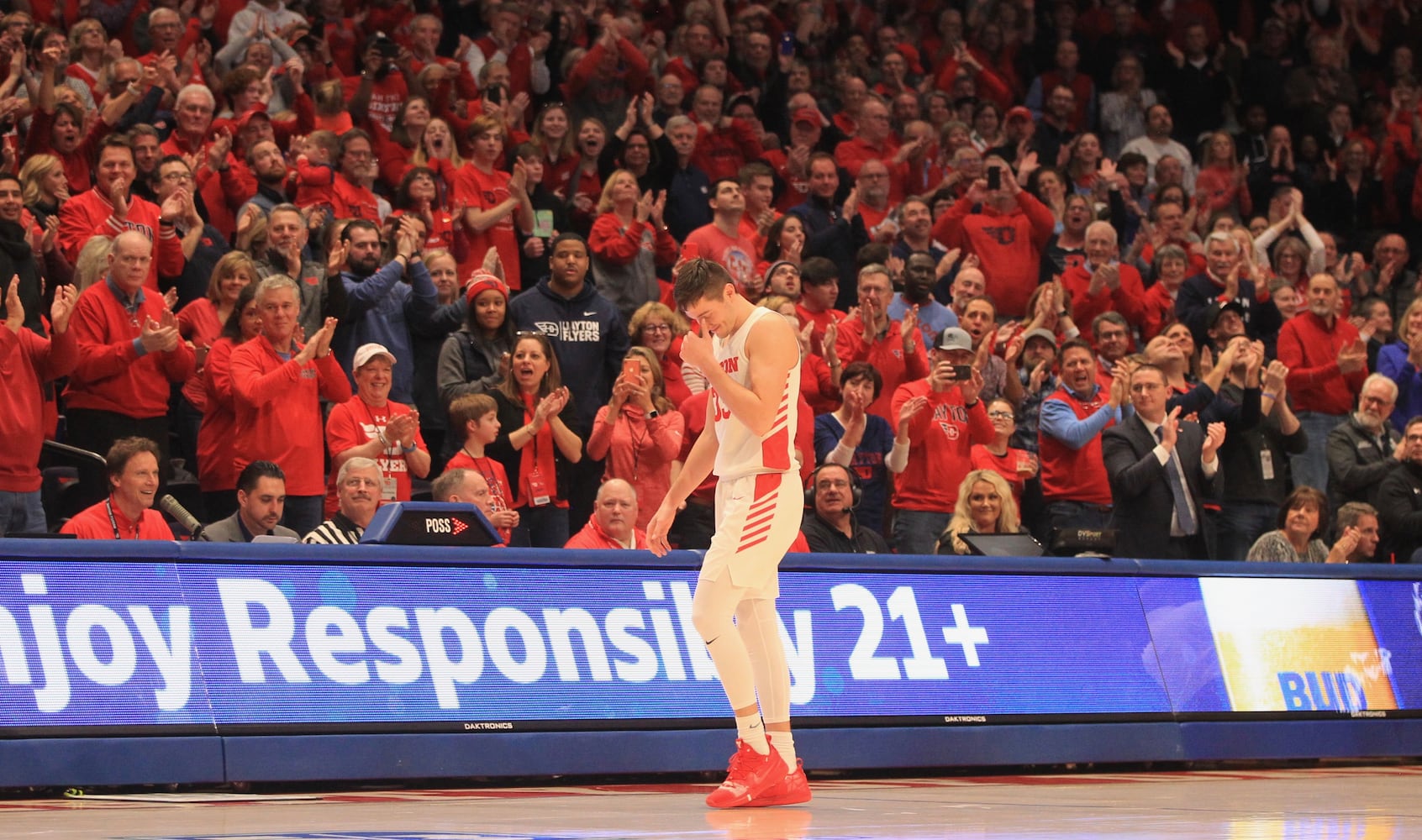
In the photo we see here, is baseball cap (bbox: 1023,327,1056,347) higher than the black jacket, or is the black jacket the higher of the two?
baseball cap (bbox: 1023,327,1056,347)

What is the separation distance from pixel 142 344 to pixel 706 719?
14.1 ft

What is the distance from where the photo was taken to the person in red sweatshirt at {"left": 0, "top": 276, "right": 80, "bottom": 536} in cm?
1068

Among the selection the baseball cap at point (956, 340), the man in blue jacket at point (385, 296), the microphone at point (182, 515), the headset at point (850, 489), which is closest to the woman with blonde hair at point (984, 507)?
the headset at point (850, 489)

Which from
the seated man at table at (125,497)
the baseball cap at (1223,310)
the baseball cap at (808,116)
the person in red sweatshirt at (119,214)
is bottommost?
the baseball cap at (1223,310)

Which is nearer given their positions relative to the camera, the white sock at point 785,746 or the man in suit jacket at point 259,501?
the white sock at point 785,746

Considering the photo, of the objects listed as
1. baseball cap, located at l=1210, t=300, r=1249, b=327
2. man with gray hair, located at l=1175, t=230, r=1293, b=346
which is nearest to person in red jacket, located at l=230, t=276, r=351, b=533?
baseball cap, located at l=1210, t=300, r=1249, b=327

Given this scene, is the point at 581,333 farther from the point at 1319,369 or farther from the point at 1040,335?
the point at 1319,369

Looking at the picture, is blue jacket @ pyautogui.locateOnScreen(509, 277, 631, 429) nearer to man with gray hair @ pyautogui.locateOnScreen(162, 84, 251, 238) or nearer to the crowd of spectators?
the crowd of spectators

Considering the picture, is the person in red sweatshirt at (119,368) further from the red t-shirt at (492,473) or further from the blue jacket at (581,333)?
the blue jacket at (581,333)

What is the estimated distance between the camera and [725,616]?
7.89 metres

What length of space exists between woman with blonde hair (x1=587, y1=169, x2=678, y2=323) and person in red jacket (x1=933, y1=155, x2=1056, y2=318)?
3.25 meters

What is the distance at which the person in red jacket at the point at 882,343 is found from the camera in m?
14.0

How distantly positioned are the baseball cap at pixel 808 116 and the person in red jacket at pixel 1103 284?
3.01 metres

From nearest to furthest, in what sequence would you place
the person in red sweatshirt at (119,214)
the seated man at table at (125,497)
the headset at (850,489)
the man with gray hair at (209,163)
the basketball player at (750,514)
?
the basketball player at (750,514)
the seated man at table at (125,497)
the headset at (850,489)
the person in red sweatshirt at (119,214)
the man with gray hair at (209,163)
